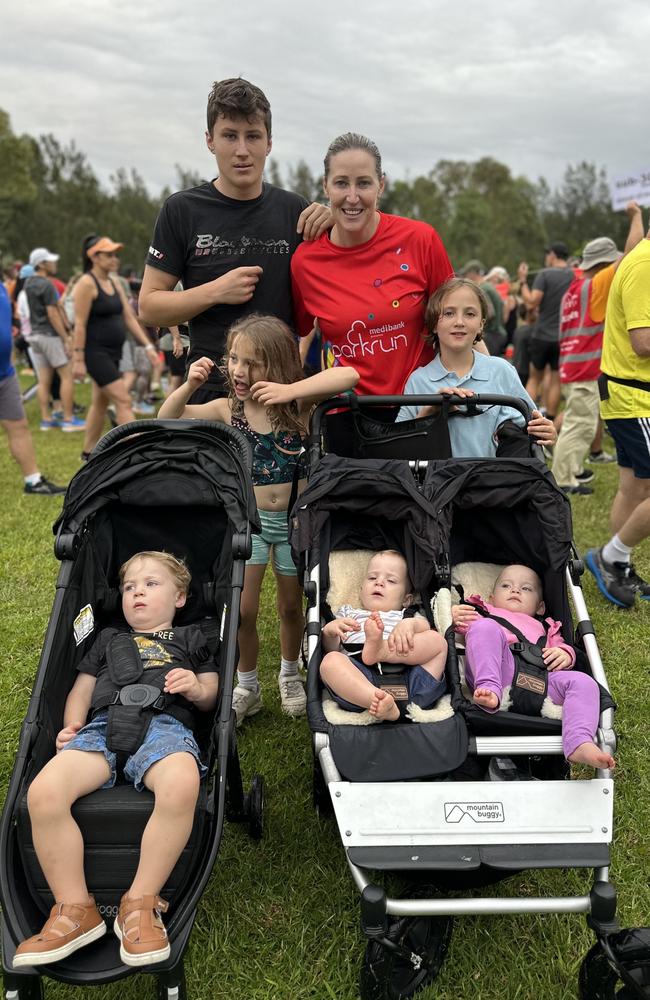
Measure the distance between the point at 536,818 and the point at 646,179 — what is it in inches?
240

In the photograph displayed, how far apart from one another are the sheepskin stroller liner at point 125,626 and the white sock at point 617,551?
2563mm

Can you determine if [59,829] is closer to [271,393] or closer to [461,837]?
[461,837]

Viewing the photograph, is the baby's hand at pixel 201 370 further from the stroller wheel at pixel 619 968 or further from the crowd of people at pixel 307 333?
the stroller wheel at pixel 619 968

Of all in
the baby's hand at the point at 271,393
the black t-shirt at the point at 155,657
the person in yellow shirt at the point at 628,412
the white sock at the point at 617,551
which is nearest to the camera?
the black t-shirt at the point at 155,657

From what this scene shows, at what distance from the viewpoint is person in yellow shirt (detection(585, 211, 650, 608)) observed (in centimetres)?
400

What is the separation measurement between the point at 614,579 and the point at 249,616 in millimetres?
2406

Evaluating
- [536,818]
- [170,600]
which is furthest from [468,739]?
[170,600]

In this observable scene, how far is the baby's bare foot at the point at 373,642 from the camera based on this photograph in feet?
7.80

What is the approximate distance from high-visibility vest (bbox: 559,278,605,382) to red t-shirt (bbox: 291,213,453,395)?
12.4 ft

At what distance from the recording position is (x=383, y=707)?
7.29 feet

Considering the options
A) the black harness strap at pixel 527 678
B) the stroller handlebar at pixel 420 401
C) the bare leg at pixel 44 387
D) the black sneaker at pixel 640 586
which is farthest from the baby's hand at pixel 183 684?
A: the bare leg at pixel 44 387

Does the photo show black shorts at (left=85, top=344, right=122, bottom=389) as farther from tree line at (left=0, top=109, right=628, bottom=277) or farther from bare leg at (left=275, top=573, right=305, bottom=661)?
tree line at (left=0, top=109, right=628, bottom=277)

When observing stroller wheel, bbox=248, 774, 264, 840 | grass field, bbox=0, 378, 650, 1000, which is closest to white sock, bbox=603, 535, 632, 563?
grass field, bbox=0, 378, 650, 1000

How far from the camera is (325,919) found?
2395mm
